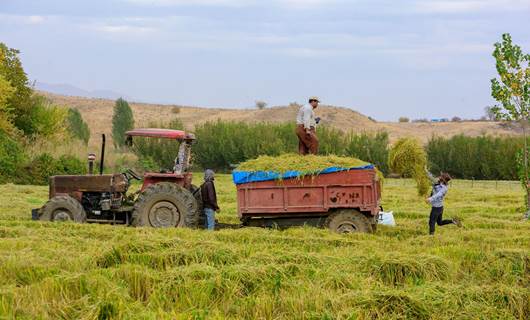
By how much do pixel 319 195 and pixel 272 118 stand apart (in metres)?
68.5

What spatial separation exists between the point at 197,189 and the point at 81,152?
22040 millimetres

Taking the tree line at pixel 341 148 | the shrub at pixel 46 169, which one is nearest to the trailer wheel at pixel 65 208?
the shrub at pixel 46 169

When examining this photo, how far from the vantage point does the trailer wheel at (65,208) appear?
14562 millimetres

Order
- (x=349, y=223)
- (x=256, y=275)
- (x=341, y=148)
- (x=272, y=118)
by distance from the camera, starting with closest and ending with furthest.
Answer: (x=256, y=275), (x=349, y=223), (x=341, y=148), (x=272, y=118)

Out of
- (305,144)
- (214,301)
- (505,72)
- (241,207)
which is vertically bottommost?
(214,301)

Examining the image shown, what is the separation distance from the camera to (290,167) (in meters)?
13.8

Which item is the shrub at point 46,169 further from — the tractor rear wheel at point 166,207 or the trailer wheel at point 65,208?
the tractor rear wheel at point 166,207

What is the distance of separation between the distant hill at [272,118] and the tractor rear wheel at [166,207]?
59.6 metres

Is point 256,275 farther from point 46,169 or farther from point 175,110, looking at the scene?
point 175,110

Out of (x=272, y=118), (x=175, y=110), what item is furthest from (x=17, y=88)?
(x=175, y=110)

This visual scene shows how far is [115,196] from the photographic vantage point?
14.9m

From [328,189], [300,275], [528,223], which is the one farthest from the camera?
[528,223]

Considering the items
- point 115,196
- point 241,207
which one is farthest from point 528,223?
point 115,196

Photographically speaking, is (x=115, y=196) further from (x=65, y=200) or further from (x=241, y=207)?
(x=241, y=207)
